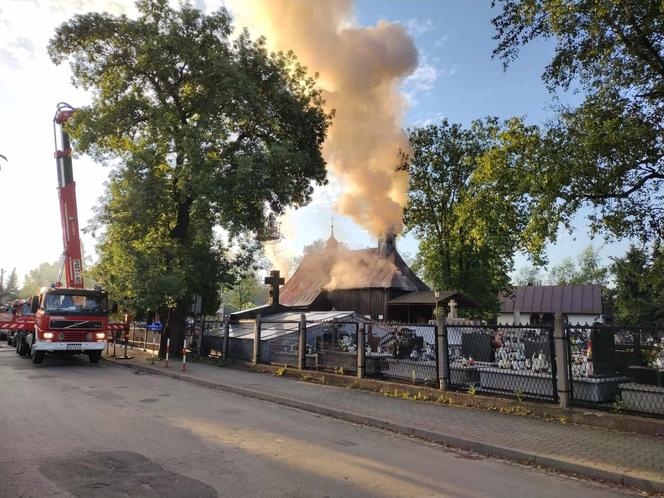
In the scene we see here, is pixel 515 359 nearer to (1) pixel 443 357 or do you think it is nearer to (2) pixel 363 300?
(1) pixel 443 357

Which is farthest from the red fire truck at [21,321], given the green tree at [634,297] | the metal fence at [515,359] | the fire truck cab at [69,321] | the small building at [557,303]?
the small building at [557,303]

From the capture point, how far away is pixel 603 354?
905cm

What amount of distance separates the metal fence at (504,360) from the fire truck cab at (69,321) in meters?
12.9

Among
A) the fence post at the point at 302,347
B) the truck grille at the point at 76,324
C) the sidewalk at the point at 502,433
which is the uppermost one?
the truck grille at the point at 76,324

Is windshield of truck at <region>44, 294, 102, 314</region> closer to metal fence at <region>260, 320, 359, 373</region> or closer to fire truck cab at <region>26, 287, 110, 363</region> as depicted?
fire truck cab at <region>26, 287, 110, 363</region>

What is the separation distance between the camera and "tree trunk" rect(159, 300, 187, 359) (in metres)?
21.7

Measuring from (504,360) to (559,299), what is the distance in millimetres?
51978

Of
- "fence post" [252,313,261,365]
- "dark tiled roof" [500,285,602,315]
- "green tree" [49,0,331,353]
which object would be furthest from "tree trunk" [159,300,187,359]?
"dark tiled roof" [500,285,602,315]

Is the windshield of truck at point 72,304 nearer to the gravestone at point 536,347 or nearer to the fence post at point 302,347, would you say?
the fence post at point 302,347

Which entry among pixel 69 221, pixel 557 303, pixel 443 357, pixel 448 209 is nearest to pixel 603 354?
pixel 443 357

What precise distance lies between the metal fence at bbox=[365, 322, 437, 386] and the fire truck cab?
10.1 metres

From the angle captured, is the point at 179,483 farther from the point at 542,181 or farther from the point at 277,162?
the point at 277,162

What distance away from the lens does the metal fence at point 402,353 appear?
11.8 meters

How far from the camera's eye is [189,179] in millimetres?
19016
